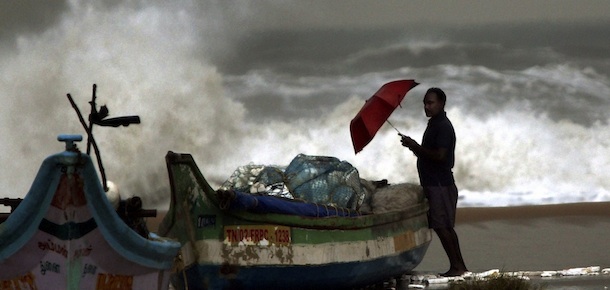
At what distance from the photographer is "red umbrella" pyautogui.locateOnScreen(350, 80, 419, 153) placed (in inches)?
460

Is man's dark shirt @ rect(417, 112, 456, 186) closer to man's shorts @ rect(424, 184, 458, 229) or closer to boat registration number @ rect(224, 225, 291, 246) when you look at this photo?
man's shorts @ rect(424, 184, 458, 229)

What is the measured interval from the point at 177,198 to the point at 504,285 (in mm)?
2488

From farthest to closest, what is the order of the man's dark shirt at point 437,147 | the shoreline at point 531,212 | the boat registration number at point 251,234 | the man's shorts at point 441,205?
1. the shoreline at point 531,212
2. the man's shorts at point 441,205
3. the man's dark shirt at point 437,147
4. the boat registration number at point 251,234

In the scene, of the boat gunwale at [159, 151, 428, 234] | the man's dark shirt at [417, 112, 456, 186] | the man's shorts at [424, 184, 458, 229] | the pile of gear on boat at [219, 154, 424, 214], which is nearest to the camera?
the boat gunwale at [159, 151, 428, 234]

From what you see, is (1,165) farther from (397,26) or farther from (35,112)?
(397,26)

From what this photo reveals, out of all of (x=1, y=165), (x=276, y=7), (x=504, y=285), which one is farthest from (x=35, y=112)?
(x=504, y=285)

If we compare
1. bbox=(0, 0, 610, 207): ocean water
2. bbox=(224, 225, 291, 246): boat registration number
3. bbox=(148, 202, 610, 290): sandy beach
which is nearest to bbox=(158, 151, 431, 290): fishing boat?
bbox=(224, 225, 291, 246): boat registration number

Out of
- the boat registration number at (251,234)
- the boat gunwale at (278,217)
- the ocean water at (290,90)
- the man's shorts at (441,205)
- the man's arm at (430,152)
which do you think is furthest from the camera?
the ocean water at (290,90)

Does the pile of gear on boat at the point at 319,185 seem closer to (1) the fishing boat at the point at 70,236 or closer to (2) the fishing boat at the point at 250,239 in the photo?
(2) the fishing boat at the point at 250,239

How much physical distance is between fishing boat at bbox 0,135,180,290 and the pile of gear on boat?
9.17ft

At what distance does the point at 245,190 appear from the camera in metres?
11.0

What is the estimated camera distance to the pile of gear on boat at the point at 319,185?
10797mm

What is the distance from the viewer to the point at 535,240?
15.7 metres

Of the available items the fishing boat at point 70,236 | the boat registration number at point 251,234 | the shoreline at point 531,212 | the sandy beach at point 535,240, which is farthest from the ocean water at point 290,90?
the fishing boat at point 70,236
